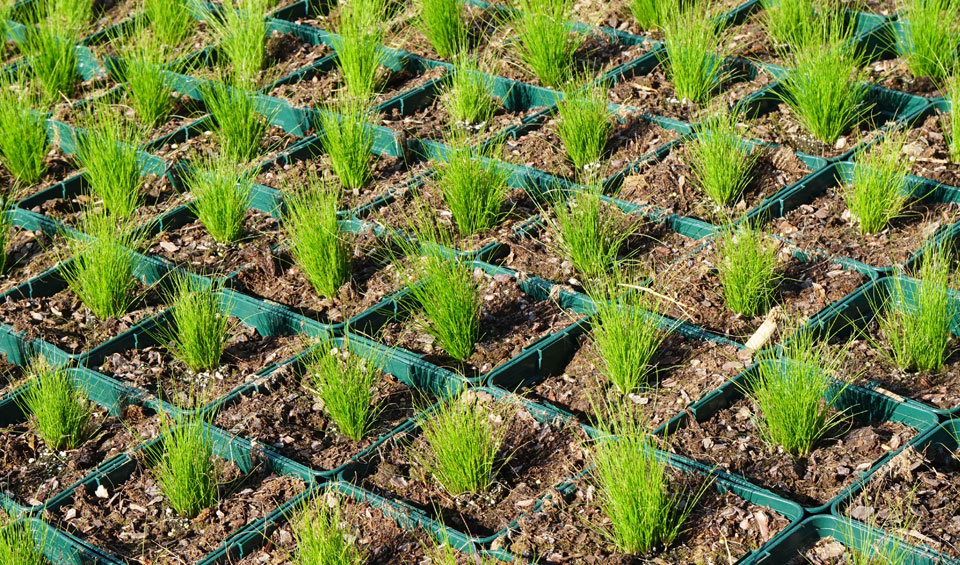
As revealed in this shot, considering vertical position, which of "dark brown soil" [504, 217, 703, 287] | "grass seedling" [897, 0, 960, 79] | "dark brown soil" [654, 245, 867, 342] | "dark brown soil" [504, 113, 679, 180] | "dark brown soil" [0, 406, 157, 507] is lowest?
"dark brown soil" [0, 406, 157, 507]

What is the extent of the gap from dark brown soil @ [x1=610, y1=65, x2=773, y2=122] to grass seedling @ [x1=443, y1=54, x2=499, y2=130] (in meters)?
0.53

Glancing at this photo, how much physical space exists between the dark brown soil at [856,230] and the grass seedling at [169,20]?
301 cm

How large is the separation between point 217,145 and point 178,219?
1.75 feet

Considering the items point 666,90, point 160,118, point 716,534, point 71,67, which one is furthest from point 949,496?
point 71,67

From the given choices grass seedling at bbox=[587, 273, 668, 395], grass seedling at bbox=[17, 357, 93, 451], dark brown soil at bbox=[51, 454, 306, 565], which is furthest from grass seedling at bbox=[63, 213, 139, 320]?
grass seedling at bbox=[587, 273, 668, 395]

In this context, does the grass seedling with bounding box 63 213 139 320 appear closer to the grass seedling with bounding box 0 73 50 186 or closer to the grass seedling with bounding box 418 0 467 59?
the grass seedling with bounding box 0 73 50 186

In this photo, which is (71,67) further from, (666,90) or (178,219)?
(666,90)

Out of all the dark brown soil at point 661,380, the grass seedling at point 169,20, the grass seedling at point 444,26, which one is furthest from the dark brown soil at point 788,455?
the grass seedling at point 169,20

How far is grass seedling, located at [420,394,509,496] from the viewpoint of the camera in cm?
331

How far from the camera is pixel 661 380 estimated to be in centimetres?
372

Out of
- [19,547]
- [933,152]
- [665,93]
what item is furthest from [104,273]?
[933,152]

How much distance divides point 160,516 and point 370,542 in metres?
0.61

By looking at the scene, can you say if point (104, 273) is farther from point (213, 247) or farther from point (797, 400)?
point (797, 400)

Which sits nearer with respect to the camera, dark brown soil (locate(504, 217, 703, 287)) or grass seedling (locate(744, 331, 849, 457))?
grass seedling (locate(744, 331, 849, 457))
